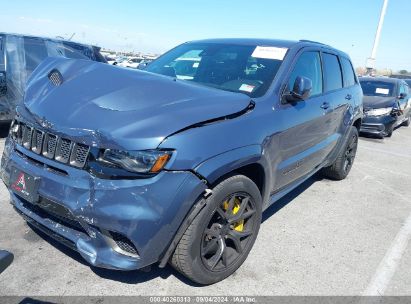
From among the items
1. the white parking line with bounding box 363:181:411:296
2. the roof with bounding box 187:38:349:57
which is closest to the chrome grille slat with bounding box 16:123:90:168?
the roof with bounding box 187:38:349:57

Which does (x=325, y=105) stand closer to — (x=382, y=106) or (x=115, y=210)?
(x=115, y=210)

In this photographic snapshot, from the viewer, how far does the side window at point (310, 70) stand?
3554 mm

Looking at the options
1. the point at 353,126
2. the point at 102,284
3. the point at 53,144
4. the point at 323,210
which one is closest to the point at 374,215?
the point at 323,210

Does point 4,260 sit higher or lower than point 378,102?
higher

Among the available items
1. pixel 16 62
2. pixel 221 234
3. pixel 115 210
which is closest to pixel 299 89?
pixel 221 234

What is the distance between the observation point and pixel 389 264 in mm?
3357

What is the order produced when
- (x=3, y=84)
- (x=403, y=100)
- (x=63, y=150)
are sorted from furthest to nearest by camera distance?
(x=403, y=100) < (x=3, y=84) < (x=63, y=150)

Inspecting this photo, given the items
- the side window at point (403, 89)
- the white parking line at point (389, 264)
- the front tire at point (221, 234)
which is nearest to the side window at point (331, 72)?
the white parking line at point (389, 264)

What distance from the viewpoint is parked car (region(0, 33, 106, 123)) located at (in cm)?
628

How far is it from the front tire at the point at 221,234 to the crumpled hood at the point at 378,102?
783 cm

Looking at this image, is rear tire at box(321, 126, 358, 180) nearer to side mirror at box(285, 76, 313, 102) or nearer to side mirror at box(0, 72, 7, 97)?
side mirror at box(285, 76, 313, 102)

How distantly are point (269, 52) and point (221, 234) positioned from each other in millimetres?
1827

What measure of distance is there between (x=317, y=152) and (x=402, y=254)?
1.30 meters

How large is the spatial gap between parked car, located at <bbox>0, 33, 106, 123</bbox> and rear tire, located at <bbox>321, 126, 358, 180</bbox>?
509 centimetres
